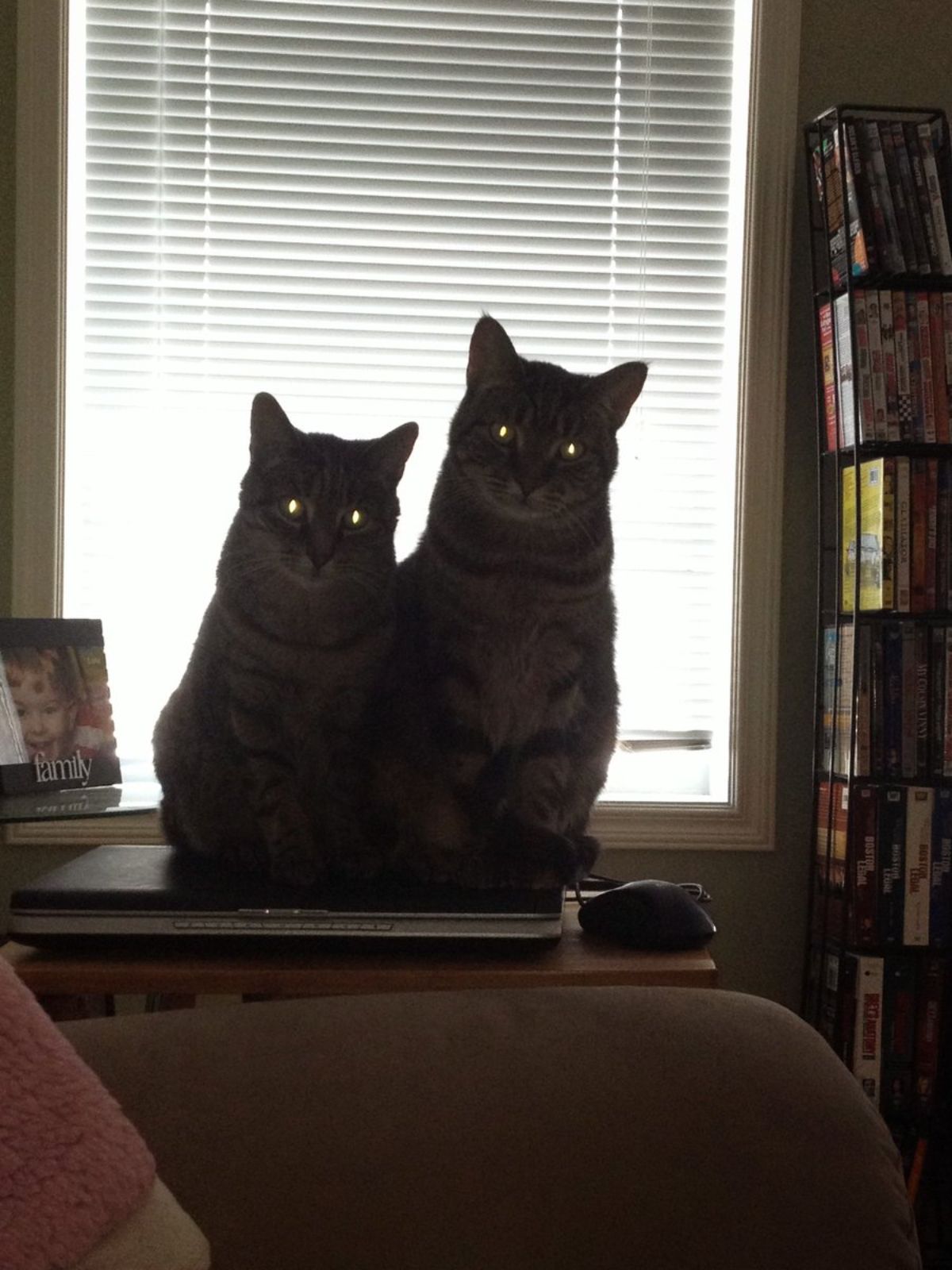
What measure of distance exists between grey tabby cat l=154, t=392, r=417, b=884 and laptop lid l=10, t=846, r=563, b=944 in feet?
0.22

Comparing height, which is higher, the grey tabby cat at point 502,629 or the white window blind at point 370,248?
the white window blind at point 370,248

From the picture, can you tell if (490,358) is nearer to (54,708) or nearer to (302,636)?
(302,636)

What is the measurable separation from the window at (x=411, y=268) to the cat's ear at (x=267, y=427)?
0.98 metres

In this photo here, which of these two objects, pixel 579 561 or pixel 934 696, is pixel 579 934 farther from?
pixel 934 696

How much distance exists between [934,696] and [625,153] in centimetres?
111

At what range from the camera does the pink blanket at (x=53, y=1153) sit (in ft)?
1.67

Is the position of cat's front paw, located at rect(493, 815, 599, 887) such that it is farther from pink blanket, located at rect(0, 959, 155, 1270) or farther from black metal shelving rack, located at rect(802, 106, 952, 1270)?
black metal shelving rack, located at rect(802, 106, 952, 1270)

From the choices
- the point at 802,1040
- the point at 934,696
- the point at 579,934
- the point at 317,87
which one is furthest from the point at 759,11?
the point at 802,1040

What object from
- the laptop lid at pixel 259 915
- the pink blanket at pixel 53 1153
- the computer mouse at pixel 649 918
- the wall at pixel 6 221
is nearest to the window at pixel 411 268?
the wall at pixel 6 221

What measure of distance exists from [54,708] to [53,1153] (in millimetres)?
796

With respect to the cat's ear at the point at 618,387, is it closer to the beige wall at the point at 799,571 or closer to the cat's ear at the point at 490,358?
the cat's ear at the point at 490,358

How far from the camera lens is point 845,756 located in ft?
6.05

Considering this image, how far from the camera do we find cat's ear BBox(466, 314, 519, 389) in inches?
44.3

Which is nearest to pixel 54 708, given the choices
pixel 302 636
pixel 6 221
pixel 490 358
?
pixel 302 636
